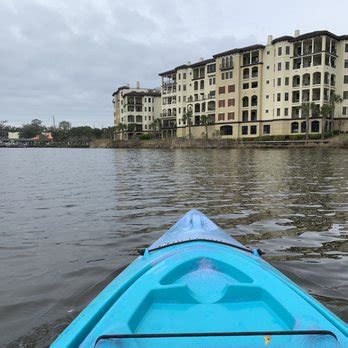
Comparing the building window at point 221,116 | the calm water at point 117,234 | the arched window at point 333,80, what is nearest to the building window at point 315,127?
the arched window at point 333,80

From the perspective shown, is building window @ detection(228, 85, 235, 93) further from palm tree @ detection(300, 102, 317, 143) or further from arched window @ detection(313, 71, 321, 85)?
palm tree @ detection(300, 102, 317, 143)

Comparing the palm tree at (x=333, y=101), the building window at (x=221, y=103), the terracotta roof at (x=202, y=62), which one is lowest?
the palm tree at (x=333, y=101)

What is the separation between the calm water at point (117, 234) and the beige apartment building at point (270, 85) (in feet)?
175

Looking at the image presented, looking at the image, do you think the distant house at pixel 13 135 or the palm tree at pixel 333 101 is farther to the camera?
the distant house at pixel 13 135

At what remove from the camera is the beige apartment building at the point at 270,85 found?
2461 inches

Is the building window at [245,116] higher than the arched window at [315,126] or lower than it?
higher

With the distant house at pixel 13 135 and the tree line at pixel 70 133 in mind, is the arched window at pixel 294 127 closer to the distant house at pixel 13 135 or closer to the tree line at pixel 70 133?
the tree line at pixel 70 133

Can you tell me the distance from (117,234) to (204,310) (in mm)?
5077

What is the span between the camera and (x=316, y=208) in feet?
32.2

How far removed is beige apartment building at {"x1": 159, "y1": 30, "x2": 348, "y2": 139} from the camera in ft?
205

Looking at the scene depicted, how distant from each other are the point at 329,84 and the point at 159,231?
63243 millimetres

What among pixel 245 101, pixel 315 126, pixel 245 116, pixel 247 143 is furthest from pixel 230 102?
pixel 315 126

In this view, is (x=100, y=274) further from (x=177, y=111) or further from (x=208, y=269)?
(x=177, y=111)

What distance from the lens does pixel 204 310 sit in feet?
8.14
